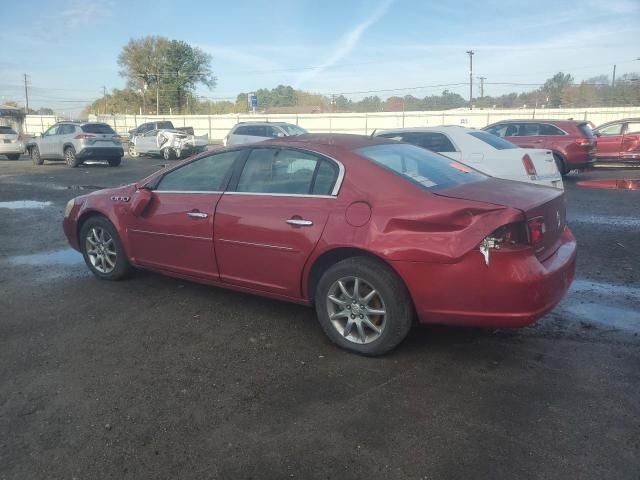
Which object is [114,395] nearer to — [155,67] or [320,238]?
[320,238]

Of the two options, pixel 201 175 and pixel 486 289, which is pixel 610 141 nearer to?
pixel 201 175

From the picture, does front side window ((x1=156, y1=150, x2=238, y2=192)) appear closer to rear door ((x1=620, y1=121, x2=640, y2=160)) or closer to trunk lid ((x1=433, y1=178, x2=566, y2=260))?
trunk lid ((x1=433, y1=178, x2=566, y2=260))

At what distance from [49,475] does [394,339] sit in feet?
6.99

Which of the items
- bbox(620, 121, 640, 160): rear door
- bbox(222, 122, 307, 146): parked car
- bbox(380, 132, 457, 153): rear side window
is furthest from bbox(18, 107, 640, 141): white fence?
bbox(380, 132, 457, 153): rear side window

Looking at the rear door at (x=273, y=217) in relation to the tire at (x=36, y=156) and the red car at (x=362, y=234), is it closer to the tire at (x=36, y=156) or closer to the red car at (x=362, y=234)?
the red car at (x=362, y=234)

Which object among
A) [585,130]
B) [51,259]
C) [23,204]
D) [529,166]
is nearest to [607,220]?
[529,166]

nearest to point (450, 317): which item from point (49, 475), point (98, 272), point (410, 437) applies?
point (410, 437)

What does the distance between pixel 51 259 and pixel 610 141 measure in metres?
17.4

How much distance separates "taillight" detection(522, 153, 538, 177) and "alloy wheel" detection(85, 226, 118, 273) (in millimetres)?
5787

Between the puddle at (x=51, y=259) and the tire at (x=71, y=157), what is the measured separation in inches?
609

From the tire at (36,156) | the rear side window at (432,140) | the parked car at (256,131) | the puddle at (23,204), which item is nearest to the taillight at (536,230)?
the rear side window at (432,140)

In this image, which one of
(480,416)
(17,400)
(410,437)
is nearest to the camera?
(410,437)

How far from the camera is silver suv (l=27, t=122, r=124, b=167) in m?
20.8

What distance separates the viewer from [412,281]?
11.7 feet
